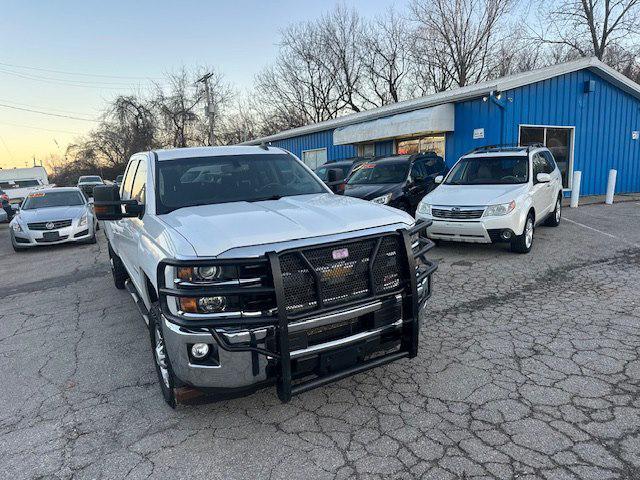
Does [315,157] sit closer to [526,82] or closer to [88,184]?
[526,82]

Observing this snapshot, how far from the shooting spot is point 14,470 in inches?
106

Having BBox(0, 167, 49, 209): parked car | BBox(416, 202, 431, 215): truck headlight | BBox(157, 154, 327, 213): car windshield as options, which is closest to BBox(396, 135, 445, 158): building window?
BBox(416, 202, 431, 215): truck headlight

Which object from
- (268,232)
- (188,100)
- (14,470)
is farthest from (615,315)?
(188,100)

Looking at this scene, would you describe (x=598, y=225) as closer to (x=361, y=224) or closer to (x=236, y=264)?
(x=361, y=224)

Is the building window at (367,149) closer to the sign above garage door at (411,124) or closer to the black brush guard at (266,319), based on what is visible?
the sign above garage door at (411,124)

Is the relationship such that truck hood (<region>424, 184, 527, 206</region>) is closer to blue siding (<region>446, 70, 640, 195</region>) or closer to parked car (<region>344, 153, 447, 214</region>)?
parked car (<region>344, 153, 447, 214</region>)

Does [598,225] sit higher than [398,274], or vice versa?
[398,274]

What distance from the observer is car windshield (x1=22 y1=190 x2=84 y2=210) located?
11.6m

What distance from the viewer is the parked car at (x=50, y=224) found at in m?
10.5

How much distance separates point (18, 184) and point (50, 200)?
51.4 ft

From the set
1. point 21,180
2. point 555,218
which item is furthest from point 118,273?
point 21,180

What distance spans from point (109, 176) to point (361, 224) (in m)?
59.0

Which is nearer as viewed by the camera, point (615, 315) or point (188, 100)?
point (615, 315)

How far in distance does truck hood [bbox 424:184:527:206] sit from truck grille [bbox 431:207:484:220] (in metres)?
0.12
